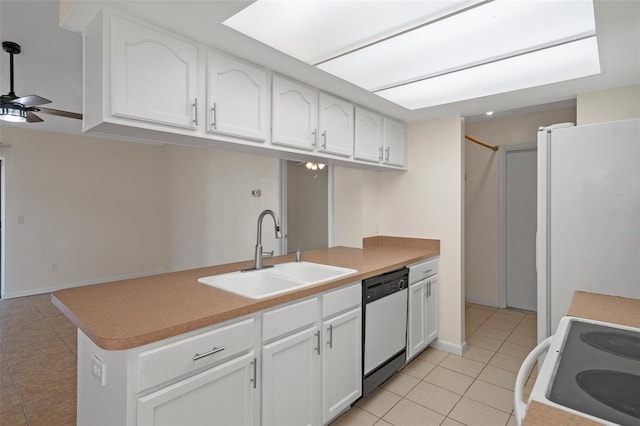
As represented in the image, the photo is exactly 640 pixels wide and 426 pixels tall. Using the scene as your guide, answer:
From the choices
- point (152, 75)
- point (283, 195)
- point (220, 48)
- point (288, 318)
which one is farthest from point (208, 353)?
point (283, 195)

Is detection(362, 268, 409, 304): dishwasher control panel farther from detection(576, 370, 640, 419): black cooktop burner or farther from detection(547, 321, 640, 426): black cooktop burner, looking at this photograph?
detection(576, 370, 640, 419): black cooktop burner

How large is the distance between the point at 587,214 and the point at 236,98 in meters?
1.93

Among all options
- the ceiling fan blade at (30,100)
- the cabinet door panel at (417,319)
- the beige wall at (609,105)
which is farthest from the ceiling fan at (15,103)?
the beige wall at (609,105)

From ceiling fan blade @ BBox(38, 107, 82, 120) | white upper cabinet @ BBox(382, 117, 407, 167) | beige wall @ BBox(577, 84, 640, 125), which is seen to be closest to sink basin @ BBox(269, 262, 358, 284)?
white upper cabinet @ BBox(382, 117, 407, 167)

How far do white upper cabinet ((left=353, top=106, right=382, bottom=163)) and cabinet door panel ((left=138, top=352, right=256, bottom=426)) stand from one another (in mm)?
1853

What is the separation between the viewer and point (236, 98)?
1.81 m

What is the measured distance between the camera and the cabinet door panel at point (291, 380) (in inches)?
60.7

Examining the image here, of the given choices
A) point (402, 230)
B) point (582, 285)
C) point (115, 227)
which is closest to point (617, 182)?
point (582, 285)

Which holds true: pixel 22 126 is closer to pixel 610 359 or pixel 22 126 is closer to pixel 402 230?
pixel 402 230

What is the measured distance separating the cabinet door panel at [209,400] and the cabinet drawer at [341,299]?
0.55 metres

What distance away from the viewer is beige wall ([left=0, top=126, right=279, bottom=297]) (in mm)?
4707

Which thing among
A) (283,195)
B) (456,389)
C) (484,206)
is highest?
(283,195)

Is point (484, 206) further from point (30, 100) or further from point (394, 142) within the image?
point (30, 100)

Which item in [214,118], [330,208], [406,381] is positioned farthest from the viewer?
[330,208]
